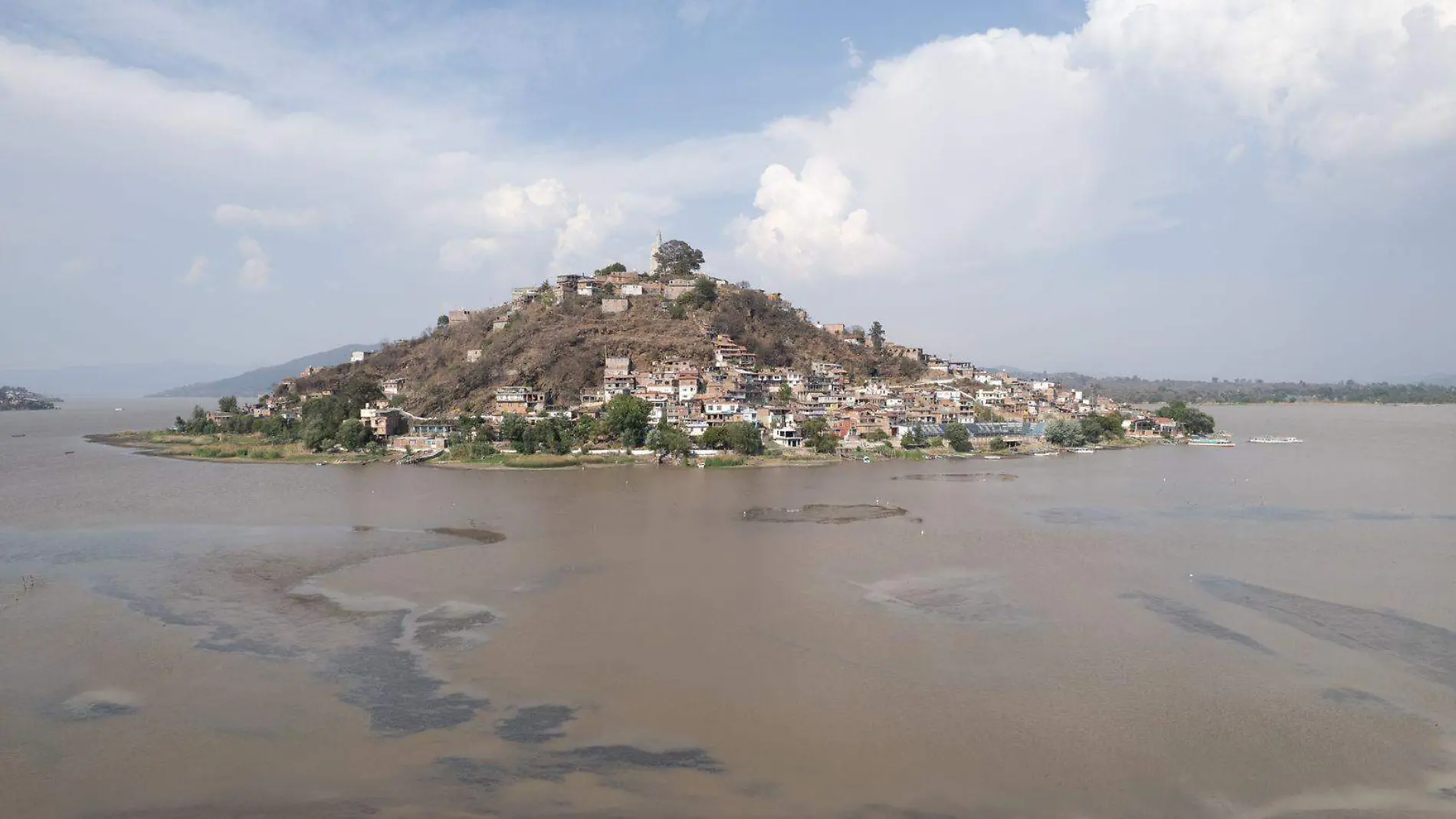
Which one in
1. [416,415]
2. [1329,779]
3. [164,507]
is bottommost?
[1329,779]

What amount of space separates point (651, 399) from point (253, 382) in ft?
505

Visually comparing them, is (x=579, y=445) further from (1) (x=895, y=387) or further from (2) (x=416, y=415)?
(1) (x=895, y=387)

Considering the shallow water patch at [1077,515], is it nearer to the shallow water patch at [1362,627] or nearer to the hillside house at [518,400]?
the shallow water patch at [1362,627]

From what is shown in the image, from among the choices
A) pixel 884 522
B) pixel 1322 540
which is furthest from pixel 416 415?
pixel 1322 540

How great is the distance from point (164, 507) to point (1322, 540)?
78.2ft

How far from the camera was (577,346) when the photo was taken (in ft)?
120

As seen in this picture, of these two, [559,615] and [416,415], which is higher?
[416,415]

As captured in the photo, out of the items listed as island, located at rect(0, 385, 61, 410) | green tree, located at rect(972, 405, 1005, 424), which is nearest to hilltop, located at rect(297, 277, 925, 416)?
green tree, located at rect(972, 405, 1005, 424)

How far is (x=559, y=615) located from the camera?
33.0 ft

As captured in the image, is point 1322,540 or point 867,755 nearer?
point 867,755

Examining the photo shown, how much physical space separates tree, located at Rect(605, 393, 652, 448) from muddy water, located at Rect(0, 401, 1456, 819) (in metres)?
9.84

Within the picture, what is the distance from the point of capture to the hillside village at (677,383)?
97.2 ft

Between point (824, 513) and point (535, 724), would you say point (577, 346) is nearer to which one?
point (824, 513)

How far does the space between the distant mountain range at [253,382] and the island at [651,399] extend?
85471 millimetres
